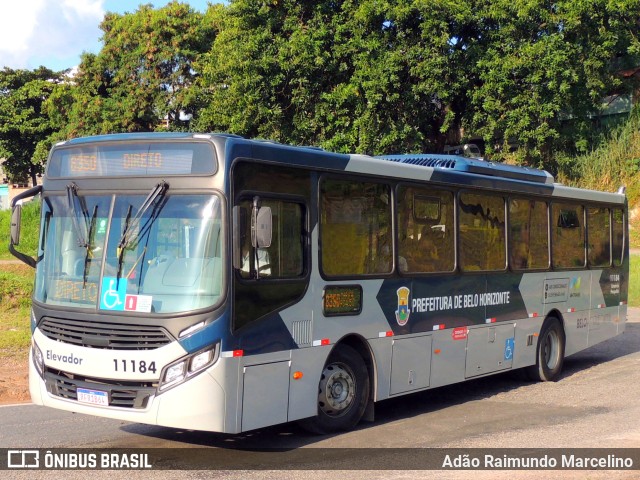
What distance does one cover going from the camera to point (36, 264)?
8.09 meters

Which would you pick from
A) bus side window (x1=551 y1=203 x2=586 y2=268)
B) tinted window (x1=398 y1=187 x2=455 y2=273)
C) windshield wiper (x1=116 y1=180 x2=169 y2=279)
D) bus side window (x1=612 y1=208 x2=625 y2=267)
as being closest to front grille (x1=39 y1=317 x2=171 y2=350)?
windshield wiper (x1=116 y1=180 x2=169 y2=279)

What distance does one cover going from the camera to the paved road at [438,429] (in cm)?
802

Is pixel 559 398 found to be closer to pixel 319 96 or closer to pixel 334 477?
pixel 334 477

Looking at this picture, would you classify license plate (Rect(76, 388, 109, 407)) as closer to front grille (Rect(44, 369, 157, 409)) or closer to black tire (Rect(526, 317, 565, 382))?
front grille (Rect(44, 369, 157, 409))

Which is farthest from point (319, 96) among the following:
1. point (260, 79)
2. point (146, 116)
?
point (146, 116)

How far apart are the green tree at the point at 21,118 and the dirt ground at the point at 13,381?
41.1 metres

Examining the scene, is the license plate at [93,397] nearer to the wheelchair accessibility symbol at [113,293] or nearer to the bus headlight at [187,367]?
the bus headlight at [187,367]

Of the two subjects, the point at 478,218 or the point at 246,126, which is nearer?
the point at 478,218

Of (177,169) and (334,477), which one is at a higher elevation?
(177,169)

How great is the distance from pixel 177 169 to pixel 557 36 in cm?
2219

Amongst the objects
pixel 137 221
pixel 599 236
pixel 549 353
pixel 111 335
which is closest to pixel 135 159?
pixel 137 221

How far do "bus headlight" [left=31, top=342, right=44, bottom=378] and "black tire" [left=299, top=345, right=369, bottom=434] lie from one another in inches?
102

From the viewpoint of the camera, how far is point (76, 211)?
7.83m

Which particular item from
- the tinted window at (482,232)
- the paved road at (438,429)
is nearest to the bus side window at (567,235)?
the tinted window at (482,232)
